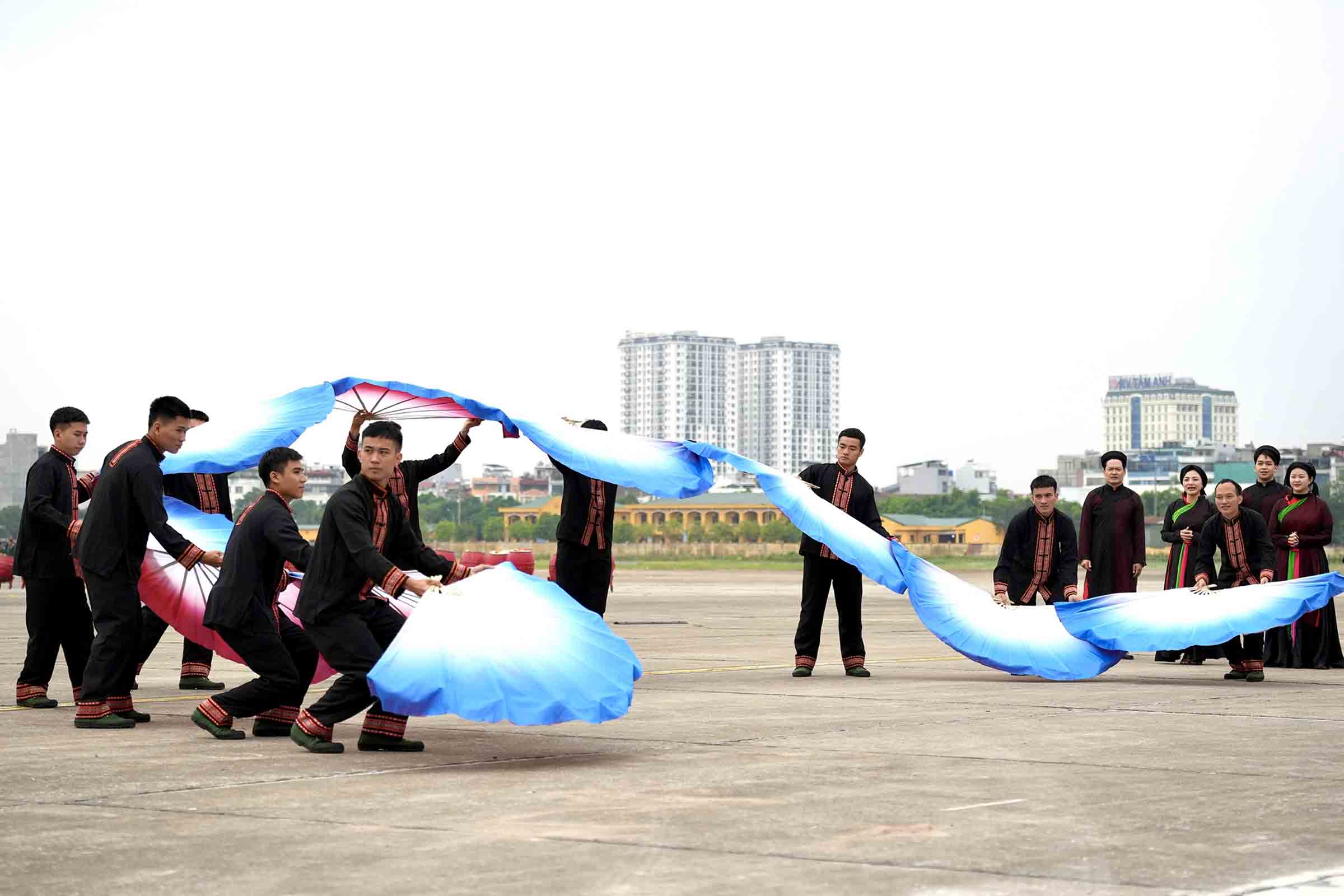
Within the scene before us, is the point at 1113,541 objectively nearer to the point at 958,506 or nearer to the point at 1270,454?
the point at 1270,454

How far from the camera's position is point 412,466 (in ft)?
40.6

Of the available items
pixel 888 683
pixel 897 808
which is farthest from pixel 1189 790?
pixel 888 683

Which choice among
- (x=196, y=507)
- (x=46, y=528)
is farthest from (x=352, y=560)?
(x=196, y=507)

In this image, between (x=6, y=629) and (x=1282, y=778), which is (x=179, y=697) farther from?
(x=6, y=629)

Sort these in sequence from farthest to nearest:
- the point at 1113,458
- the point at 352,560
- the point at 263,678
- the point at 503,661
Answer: the point at 1113,458
the point at 263,678
the point at 352,560
the point at 503,661

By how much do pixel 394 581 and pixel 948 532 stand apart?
5158 inches

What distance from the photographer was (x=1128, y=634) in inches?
538

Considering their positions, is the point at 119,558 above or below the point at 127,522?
below

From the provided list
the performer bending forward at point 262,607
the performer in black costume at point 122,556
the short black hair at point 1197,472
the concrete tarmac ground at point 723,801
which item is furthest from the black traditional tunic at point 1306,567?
the performer in black costume at point 122,556

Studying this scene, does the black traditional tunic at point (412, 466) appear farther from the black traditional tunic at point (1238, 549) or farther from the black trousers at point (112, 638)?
the black traditional tunic at point (1238, 549)

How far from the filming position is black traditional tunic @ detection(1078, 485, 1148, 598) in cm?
1705

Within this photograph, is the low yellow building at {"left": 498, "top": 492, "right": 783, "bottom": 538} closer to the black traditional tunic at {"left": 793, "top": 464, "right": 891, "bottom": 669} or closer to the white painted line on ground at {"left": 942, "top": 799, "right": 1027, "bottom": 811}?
the black traditional tunic at {"left": 793, "top": 464, "right": 891, "bottom": 669}

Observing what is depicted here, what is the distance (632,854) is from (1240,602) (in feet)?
30.9

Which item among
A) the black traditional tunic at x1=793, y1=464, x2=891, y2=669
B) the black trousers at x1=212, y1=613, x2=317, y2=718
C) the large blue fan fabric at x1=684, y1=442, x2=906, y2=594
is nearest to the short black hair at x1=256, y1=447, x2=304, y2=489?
the black trousers at x1=212, y1=613, x2=317, y2=718
